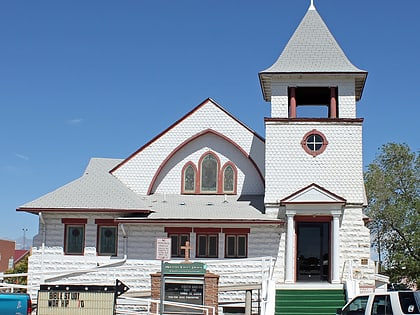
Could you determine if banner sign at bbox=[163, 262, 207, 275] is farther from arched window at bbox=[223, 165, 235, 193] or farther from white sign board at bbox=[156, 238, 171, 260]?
arched window at bbox=[223, 165, 235, 193]

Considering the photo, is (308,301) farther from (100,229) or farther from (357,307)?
(100,229)

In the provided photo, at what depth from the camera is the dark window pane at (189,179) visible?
29.7m

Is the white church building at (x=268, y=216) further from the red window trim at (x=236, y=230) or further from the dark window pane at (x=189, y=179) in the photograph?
the dark window pane at (x=189, y=179)

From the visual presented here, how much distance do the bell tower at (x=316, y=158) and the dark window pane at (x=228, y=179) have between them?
2371mm

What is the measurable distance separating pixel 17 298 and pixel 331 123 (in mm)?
14847

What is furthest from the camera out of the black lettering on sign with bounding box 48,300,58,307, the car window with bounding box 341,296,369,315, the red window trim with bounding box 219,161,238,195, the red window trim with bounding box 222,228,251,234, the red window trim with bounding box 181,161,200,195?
Result: the red window trim with bounding box 181,161,200,195

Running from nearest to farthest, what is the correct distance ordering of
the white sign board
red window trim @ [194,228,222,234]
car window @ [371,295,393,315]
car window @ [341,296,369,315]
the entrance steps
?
1. the white sign board
2. car window @ [371,295,393,315]
3. car window @ [341,296,369,315]
4. the entrance steps
5. red window trim @ [194,228,222,234]

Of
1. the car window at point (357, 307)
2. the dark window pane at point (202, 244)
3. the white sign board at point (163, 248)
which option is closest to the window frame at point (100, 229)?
the dark window pane at point (202, 244)

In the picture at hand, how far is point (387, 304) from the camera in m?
17.7

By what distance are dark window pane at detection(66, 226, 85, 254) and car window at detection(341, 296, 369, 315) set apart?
12.4 meters

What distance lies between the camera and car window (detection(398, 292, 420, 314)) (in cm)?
1720

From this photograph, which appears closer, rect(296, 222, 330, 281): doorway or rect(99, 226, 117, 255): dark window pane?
rect(99, 226, 117, 255): dark window pane

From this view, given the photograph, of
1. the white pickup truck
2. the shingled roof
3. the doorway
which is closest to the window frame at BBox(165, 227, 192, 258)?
the shingled roof

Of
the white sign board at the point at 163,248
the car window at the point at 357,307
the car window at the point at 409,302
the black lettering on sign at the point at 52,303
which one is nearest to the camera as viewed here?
the white sign board at the point at 163,248
